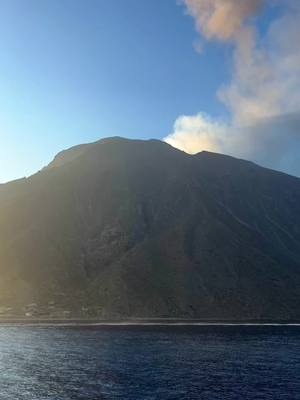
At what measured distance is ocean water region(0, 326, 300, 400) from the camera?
81.4 m

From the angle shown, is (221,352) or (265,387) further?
(221,352)

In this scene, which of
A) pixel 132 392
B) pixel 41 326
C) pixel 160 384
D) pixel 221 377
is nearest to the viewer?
pixel 132 392

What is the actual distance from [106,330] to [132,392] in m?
103

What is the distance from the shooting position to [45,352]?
12719cm

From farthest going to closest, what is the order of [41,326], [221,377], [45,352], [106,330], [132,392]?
[41,326] < [106,330] < [45,352] < [221,377] < [132,392]

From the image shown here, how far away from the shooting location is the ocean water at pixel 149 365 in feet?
267

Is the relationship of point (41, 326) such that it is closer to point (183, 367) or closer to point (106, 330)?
point (106, 330)

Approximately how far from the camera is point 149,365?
10731 centimetres

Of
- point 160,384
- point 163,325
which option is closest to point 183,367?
point 160,384

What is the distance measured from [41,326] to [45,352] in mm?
71741

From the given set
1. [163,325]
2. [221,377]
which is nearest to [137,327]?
[163,325]

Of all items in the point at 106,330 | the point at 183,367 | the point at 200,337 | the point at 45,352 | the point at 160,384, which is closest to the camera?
the point at 160,384

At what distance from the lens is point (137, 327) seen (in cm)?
19238

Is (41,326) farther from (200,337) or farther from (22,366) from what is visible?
(22,366)
